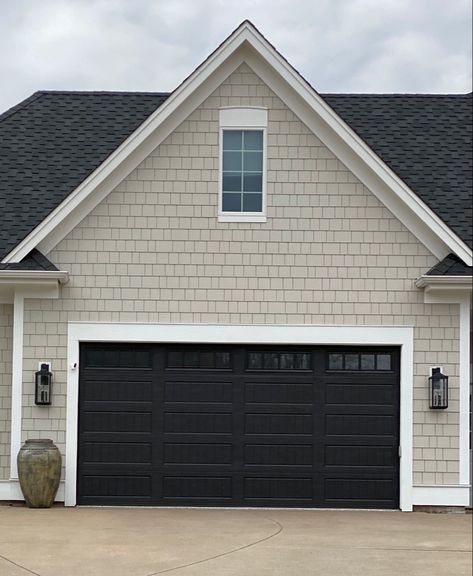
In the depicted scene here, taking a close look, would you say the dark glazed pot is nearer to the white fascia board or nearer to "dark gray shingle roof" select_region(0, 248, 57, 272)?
"dark gray shingle roof" select_region(0, 248, 57, 272)

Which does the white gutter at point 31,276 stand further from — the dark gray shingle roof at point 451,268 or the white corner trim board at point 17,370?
the dark gray shingle roof at point 451,268

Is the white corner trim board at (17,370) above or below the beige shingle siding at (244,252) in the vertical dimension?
below

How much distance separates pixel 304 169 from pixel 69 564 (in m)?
6.89

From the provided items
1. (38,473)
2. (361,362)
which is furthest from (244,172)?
(38,473)

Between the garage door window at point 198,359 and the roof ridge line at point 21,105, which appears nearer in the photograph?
the garage door window at point 198,359

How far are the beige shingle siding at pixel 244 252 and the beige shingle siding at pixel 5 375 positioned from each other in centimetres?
63

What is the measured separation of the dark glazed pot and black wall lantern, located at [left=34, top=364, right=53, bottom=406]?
559mm

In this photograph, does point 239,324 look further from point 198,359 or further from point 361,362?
point 361,362

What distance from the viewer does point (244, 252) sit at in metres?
14.5

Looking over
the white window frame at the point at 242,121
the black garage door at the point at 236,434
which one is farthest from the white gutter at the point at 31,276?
the white window frame at the point at 242,121

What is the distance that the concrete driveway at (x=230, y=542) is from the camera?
9.44 meters

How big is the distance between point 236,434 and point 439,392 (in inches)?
111

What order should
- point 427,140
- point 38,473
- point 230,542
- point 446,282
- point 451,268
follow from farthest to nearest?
point 427,140, point 451,268, point 446,282, point 38,473, point 230,542

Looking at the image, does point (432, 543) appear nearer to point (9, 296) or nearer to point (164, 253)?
point (164, 253)
